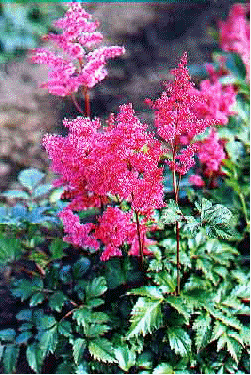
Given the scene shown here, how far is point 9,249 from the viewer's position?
7.09ft

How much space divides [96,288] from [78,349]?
23 cm

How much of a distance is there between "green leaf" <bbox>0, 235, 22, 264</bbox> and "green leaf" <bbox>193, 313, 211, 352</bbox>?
774 millimetres

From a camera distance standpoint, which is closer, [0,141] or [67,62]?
[67,62]

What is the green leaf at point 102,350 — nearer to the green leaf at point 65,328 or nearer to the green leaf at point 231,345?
the green leaf at point 65,328

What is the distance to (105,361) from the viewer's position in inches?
73.0

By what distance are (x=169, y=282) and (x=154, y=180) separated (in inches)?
20.1

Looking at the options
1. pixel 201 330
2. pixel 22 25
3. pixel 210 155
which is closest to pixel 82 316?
pixel 201 330

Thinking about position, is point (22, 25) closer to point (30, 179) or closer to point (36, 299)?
point (30, 179)

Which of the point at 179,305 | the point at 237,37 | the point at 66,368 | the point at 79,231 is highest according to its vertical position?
the point at 237,37

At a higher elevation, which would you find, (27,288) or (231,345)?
(27,288)

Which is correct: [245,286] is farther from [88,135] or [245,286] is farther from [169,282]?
[88,135]

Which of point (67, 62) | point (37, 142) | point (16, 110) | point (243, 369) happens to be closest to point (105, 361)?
point (243, 369)

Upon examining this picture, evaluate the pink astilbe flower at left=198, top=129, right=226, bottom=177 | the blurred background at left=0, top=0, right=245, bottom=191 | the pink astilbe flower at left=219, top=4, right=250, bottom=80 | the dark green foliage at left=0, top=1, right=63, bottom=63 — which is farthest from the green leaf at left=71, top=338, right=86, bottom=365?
the dark green foliage at left=0, top=1, right=63, bottom=63

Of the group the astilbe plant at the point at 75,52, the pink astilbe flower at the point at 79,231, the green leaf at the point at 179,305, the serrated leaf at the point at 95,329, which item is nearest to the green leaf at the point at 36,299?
the serrated leaf at the point at 95,329
